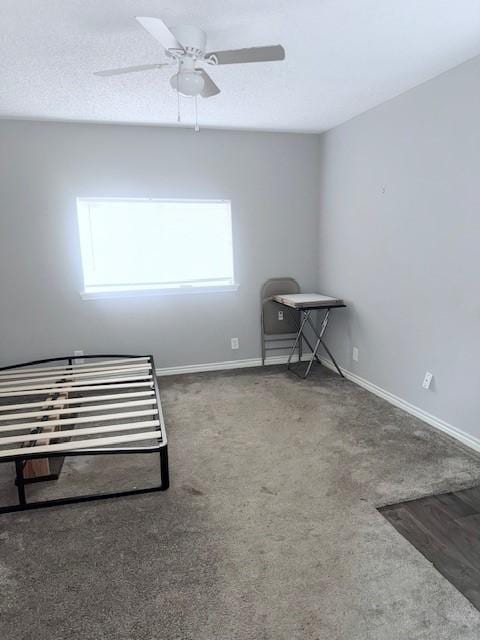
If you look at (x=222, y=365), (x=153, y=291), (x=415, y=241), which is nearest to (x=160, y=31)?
(x=415, y=241)

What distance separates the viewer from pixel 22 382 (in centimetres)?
300

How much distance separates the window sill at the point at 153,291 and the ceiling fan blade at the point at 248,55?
2331 millimetres

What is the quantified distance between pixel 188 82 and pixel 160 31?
304 millimetres

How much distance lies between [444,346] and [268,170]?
2.36 m

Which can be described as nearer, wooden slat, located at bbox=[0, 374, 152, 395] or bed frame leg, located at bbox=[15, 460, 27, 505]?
bed frame leg, located at bbox=[15, 460, 27, 505]

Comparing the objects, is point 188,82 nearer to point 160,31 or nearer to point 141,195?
point 160,31

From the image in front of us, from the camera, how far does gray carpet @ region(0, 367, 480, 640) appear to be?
1391mm

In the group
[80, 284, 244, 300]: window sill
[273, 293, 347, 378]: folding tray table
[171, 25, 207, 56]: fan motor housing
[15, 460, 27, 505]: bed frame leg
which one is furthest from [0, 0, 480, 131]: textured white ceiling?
[15, 460, 27, 505]: bed frame leg

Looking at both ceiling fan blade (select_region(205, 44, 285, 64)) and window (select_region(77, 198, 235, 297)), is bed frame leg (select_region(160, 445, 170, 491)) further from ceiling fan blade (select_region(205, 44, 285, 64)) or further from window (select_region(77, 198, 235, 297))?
window (select_region(77, 198, 235, 297))

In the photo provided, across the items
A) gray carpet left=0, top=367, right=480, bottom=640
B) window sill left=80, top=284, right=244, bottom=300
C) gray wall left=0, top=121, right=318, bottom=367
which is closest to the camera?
gray carpet left=0, top=367, right=480, bottom=640

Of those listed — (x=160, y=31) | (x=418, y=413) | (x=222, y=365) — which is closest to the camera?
(x=160, y=31)

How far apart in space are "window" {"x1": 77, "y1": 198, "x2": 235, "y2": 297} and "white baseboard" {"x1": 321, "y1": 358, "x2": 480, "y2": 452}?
1527 millimetres

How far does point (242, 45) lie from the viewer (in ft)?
7.05

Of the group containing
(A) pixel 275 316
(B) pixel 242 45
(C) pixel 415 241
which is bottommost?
(A) pixel 275 316
